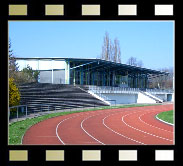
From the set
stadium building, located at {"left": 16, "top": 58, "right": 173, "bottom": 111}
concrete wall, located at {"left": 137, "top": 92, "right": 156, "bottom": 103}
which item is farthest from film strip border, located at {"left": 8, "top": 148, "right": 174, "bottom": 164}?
concrete wall, located at {"left": 137, "top": 92, "right": 156, "bottom": 103}

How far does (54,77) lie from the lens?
35.6 m

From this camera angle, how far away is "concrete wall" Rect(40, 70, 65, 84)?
35281mm

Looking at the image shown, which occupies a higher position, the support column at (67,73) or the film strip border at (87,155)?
the support column at (67,73)

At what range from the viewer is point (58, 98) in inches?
1049

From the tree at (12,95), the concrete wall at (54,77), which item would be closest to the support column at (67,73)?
the concrete wall at (54,77)

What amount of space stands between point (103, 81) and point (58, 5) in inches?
1586

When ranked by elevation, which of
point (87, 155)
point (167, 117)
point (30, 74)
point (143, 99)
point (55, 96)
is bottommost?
point (143, 99)

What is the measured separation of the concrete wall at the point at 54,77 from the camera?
116 feet

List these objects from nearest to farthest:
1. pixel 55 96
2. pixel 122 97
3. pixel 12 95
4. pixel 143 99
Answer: pixel 12 95 → pixel 55 96 → pixel 122 97 → pixel 143 99

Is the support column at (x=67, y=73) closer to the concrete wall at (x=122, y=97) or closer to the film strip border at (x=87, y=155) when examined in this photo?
the concrete wall at (x=122, y=97)

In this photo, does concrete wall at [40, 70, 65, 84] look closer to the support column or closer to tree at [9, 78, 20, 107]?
the support column

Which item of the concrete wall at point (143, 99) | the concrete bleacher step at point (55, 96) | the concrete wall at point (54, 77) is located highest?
the concrete wall at point (54, 77)

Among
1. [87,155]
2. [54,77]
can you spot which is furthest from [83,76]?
[87,155]

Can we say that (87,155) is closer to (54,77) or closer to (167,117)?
(167,117)
